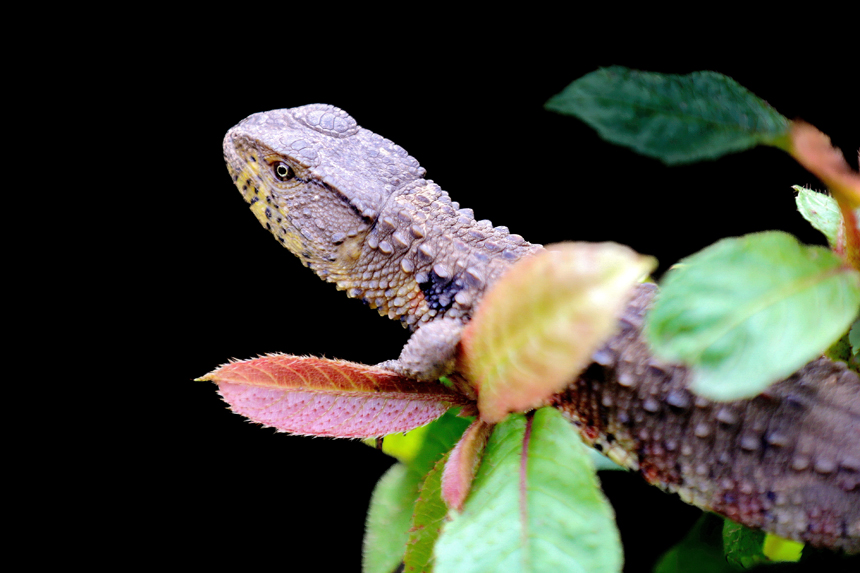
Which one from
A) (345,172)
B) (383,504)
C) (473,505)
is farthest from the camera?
(345,172)

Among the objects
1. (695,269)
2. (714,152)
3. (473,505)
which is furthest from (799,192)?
(473,505)

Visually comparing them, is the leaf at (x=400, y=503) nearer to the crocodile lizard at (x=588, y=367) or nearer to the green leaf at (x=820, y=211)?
the crocodile lizard at (x=588, y=367)

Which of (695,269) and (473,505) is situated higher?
(695,269)

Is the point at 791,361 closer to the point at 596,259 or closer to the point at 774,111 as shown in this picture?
the point at 596,259

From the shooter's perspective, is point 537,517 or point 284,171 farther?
point 284,171

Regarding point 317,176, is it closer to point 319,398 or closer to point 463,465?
point 319,398

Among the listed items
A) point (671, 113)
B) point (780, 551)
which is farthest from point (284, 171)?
point (780, 551)
